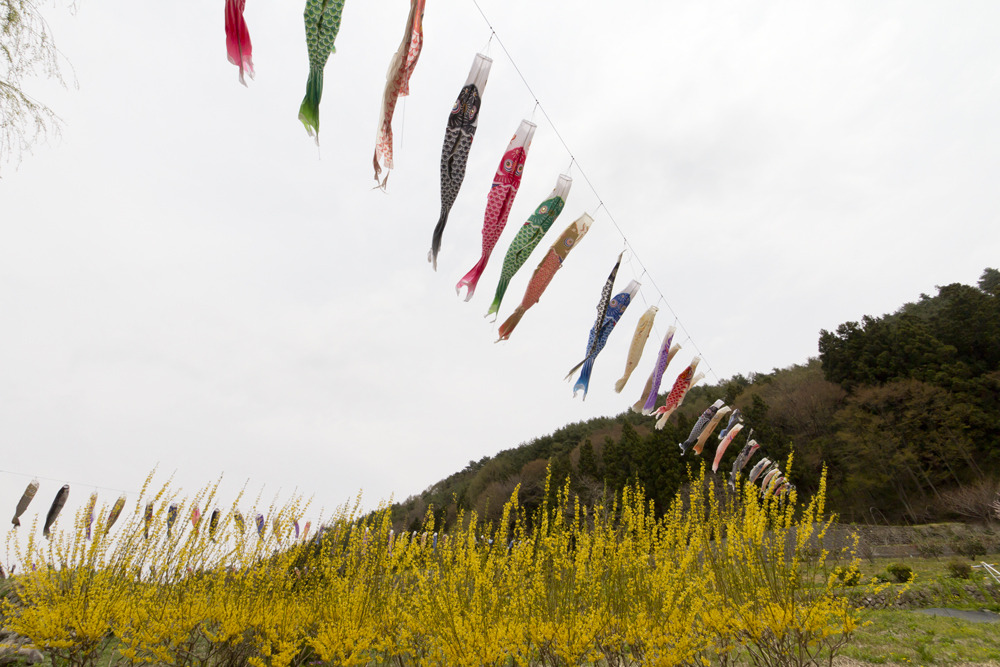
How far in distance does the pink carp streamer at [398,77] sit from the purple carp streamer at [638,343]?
154 inches

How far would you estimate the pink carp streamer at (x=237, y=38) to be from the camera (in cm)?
266

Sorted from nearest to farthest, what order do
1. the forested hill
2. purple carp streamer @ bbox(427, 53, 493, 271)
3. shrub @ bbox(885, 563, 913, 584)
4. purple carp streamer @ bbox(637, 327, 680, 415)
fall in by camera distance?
1. purple carp streamer @ bbox(427, 53, 493, 271)
2. purple carp streamer @ bbox(637, 327, 680, 415)
3. shrub @ bbox(885, 563, 913, 584)
4. the forested hill

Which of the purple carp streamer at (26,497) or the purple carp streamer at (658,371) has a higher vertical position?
the purple carp streamer at (26,497)

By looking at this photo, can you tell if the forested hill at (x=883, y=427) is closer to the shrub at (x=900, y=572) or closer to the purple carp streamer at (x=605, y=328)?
the shrub at (x=900, y=572)

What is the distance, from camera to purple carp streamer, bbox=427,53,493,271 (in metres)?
3.79

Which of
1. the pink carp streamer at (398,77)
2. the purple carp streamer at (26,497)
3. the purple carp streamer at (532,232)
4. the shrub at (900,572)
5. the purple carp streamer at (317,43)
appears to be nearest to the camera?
the purple carp streamer at (317,43)

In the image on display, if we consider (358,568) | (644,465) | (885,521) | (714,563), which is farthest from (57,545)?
(885,521)

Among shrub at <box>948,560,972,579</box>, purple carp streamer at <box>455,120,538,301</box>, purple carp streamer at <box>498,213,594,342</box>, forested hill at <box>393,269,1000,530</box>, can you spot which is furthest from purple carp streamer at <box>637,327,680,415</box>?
forested hill at <box>393,269,1000,530</box>

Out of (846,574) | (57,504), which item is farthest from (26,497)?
(846,574)

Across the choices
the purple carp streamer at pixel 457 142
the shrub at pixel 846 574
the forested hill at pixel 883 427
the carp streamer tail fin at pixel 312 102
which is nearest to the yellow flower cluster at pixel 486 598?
the shrub at pixel 846 574

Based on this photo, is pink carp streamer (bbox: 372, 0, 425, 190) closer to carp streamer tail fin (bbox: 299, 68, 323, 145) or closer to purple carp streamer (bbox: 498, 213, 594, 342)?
carp streamer tail fin (bbox: 299, 68, 323, 145)

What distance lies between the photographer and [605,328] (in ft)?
18.8

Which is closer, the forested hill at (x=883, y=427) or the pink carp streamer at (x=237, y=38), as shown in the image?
the pink carp streamer at (x=237, y=38)

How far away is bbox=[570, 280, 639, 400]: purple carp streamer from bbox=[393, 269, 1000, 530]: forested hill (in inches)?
621
